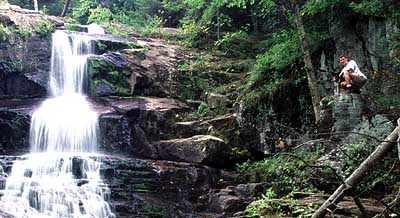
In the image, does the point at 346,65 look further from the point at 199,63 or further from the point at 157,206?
the point at 199,63

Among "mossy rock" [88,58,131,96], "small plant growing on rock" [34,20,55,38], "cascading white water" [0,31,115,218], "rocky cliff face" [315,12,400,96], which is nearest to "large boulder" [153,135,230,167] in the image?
"cascading white water" [0,31,115,218]

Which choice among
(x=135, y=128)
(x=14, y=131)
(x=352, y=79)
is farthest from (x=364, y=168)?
(x=14, y=131)

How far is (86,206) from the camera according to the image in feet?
33.1

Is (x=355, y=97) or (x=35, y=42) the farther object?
(x=35, y=42)

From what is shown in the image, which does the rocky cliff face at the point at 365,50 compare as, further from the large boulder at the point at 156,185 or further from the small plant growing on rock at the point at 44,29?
the small plant growing on rock at the point at 44,29

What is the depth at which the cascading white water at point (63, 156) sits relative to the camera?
9992 mm

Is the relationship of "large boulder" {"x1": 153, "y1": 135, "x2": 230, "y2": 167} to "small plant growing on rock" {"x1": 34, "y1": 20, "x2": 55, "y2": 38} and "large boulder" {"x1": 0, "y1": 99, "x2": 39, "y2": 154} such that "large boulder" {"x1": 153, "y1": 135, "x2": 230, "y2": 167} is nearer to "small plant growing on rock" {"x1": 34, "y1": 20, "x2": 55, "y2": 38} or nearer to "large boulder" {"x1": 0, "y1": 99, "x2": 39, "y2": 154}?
"large boulder" {"x1": 0, "y1": 99, "x2": 39, "y2": 154}

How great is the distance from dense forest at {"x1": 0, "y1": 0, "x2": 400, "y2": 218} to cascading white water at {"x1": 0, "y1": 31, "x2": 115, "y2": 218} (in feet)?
2.61

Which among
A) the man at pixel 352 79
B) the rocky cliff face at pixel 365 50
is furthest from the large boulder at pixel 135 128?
the man at pixel 352 79

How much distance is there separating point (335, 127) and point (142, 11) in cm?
1601

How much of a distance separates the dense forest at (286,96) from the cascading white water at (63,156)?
794 millimetres

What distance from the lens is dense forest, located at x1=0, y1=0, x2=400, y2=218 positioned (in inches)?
287

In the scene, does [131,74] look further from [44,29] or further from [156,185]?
[156,185]

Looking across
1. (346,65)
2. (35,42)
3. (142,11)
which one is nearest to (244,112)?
(346,65)
